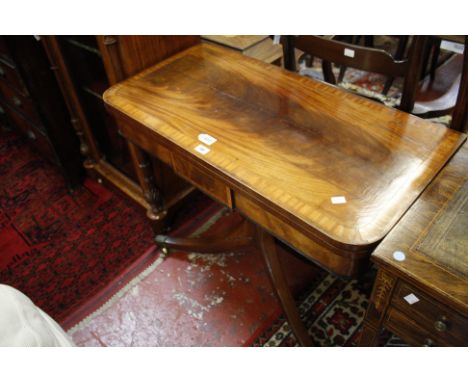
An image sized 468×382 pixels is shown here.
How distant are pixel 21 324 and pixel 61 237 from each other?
1.04 m

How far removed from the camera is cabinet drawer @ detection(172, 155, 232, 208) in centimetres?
102

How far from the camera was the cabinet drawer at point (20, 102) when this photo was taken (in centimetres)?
175

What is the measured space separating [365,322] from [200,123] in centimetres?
65

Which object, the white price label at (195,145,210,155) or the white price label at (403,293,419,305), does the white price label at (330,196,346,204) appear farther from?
the white price label at (195,145,210,155)

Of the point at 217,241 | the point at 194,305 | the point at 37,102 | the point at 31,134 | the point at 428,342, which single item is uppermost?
the point at 37,102

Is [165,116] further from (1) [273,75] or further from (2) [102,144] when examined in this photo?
(2) [102,144]

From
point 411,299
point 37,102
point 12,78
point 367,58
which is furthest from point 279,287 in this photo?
point 12,78

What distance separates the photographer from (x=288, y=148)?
0.98 meters

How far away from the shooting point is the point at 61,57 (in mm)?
1527

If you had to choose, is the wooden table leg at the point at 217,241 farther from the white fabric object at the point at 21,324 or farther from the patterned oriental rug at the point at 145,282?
the white fabric object at the point at 21,324

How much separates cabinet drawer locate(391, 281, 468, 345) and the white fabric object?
718 millimetres

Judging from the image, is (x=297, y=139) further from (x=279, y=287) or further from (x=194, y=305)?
(x=194, y=305)

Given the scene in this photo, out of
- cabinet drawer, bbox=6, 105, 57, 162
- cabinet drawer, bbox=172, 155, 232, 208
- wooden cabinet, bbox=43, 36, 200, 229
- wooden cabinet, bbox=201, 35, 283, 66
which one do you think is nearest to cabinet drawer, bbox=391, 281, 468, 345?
cabinet drawer, bbox=172, 155, 232, 208
